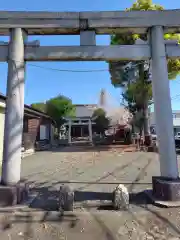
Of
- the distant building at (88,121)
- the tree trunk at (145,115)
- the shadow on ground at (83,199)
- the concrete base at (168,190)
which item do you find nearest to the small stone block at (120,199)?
the shadow on ground at (83,199)

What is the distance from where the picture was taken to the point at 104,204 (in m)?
3.89

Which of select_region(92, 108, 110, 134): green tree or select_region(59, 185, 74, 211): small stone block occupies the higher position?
select_region(92, 108, 110, 134): green tree

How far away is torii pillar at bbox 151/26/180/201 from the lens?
412cm

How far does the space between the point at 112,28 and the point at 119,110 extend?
29.1 m

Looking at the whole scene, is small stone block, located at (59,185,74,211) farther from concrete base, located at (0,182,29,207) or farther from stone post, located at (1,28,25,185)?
stone post, located at (1,28,25,185)

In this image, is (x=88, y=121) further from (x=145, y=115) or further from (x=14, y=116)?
(x=14, y=116)

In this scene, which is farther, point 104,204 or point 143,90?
point 143,90

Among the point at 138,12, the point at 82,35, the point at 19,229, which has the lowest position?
the point at 19,229

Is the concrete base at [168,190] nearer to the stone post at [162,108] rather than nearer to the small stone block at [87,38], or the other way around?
the stone post at [162,108]

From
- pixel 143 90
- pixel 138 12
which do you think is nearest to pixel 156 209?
pixel 138 12

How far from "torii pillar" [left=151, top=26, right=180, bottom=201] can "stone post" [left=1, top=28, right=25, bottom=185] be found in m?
3.10

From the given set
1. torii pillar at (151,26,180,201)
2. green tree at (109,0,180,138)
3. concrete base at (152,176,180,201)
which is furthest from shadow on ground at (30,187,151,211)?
green tree at (109,0,180,138)

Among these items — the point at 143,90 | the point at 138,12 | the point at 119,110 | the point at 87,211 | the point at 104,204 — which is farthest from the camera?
the point at 119,110

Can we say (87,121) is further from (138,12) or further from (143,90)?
(138,12)
